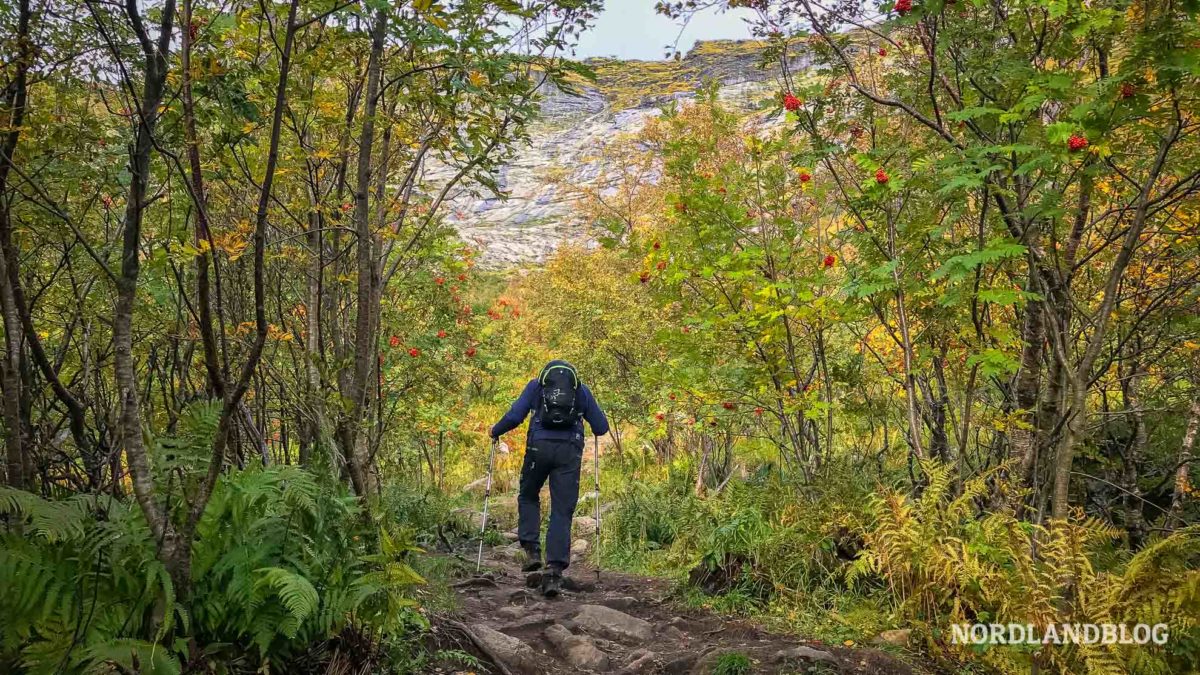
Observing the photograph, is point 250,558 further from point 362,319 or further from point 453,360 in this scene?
point 453,360

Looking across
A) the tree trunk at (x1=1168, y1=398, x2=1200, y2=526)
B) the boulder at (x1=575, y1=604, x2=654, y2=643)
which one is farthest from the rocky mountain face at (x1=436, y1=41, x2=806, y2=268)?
the tree trunk at (x1=1168, y1=398, x2=1200, y2=526)

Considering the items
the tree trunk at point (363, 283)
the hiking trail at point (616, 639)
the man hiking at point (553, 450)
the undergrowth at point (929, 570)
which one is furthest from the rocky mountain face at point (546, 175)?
the tree trunk at point (363, 283)

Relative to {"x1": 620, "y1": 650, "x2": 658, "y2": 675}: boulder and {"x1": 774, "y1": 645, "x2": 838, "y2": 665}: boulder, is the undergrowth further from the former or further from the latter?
{"x1": 620, "y1": 650, "x2": 658, "y2": 675}: boulder

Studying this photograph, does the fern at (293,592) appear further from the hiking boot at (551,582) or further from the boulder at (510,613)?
the hiking boot at (551,582)

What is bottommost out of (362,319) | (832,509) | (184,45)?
(832,509)

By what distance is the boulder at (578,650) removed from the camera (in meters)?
3.86

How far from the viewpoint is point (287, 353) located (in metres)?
6.53

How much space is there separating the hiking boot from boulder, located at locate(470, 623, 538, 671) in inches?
66.3

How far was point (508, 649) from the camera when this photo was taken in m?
3.70

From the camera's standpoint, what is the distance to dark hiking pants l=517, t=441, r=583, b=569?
6004mm

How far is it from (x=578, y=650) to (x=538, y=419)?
2.56m

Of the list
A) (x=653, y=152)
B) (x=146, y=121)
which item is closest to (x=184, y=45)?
(x=146, y=121)

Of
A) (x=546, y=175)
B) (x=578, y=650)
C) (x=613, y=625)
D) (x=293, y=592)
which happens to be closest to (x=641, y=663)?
(x=578, y=650)

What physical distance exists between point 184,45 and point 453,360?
769cm
